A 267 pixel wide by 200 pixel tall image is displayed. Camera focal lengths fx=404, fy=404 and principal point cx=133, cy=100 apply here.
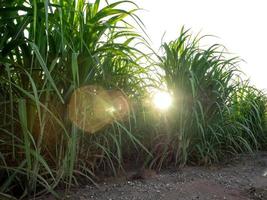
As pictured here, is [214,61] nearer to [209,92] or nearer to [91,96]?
[209,92]

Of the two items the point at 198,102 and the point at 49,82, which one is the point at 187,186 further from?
the point at 49,82

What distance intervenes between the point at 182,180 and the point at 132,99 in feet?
2.45

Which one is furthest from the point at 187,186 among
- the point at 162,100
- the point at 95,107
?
the point at 162,100

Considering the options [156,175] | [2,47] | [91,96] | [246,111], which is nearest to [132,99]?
[156,175]

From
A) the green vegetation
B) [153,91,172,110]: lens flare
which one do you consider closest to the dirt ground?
the green vegetation

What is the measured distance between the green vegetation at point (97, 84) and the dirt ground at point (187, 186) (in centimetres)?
12

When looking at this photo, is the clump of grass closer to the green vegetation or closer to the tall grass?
the green vegetation

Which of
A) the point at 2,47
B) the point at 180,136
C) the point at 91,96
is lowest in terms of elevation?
the point at 180,136

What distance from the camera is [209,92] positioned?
3.46 metres

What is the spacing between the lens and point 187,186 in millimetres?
2607

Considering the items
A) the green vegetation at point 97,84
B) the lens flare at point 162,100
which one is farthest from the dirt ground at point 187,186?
the lens flare at point 162,100

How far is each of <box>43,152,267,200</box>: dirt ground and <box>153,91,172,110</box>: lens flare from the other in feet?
1.72

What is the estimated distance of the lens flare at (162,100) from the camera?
3271 mm

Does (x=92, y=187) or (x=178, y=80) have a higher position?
(x=178, y=80)
